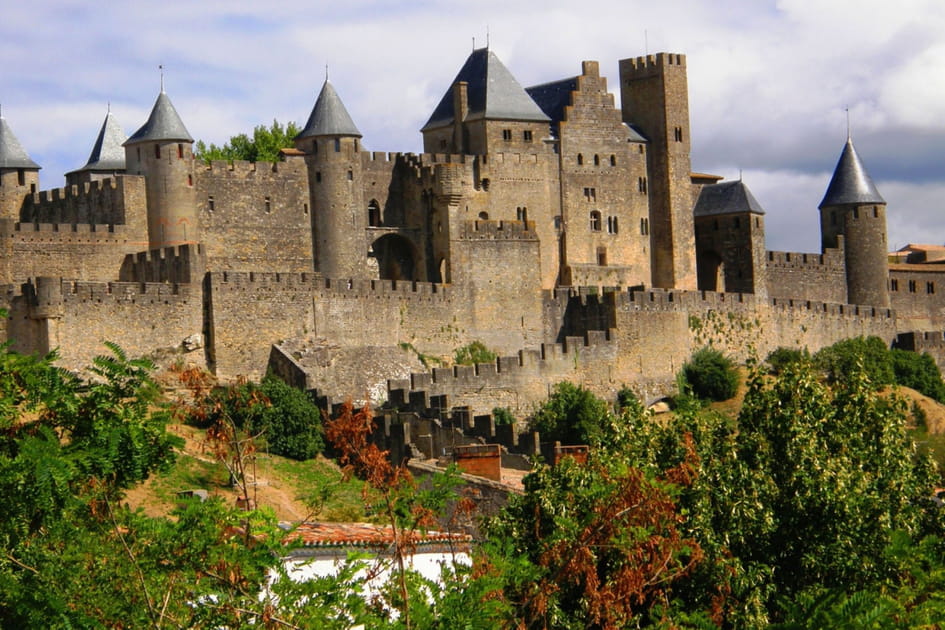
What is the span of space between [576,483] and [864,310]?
50.2 metres

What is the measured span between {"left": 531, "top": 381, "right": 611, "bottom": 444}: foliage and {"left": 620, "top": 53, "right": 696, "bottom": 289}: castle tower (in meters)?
15.4

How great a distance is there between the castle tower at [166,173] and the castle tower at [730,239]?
76.1ft

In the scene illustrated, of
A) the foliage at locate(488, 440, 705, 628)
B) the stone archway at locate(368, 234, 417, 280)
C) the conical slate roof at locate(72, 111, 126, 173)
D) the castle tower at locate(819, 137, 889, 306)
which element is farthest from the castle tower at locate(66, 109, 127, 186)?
the foliage at locate(488, 440, 705, 628)

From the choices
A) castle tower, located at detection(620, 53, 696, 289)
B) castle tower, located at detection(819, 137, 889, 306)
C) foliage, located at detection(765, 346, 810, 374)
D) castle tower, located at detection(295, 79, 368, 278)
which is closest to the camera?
castle tower, located at detection(295, 79, 368, 278)

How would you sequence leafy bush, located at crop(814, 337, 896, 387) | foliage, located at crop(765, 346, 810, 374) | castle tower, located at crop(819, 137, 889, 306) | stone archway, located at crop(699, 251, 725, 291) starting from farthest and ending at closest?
castle tower, located at crop(819, 137, 889, 306)
stone archway, located at crop(699, 251, 725, 291)
foliage, located at crop(765, 346, 810, 374)
leafy bush, located at crop(814, 337, 896, 387)

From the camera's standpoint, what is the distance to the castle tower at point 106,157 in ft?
212

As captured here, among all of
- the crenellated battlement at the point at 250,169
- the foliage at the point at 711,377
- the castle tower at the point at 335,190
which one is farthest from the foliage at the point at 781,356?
the crenellated battlement at the point at 250,169

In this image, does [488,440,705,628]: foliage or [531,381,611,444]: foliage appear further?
[531,381,611,444]: foliage

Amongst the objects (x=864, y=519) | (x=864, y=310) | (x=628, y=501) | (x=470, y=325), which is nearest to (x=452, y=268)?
(x=470, y=325)

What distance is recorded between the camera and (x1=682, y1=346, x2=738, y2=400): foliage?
6312 cm

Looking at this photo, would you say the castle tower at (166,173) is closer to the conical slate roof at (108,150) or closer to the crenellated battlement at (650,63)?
the conical slate roof at (108,150)

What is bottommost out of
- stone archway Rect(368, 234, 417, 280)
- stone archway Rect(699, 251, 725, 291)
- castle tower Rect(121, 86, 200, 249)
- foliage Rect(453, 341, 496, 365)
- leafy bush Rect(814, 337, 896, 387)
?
leafy bush Rect(814, 337, 896, 387)

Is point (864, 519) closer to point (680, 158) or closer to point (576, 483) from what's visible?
point (576, 483)

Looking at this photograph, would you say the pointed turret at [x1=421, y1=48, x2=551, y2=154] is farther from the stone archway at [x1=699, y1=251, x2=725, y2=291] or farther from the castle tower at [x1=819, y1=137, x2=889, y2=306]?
the castle tower at [x1=819, y1=137, x2=889, y2=306]
